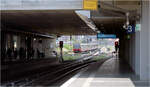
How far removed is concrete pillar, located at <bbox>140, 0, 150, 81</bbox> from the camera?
1199 centimetres

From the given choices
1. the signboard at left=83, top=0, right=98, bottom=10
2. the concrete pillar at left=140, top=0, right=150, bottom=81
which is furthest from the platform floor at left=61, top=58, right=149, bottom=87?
the signboard at left=83, top=0, right=98, bottom=10

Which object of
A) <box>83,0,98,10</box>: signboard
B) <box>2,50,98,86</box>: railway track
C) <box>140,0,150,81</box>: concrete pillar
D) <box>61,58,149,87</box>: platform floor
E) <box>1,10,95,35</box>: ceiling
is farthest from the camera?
<box>1,10,95,35</box>: ceiling

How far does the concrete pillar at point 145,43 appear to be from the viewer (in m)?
12.0

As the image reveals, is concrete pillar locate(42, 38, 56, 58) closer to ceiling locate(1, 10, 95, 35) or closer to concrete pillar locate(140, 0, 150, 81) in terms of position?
ceiling locate(1, 10, 95, 35)

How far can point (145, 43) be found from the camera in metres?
12.2

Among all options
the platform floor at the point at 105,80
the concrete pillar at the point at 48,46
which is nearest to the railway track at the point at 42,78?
the platform floor at the point at 105,80

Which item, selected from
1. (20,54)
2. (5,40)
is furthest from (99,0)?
(20,54)

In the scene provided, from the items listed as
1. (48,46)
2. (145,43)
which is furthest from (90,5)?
(48,46)

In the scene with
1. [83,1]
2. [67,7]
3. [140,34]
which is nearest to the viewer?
[140,34]

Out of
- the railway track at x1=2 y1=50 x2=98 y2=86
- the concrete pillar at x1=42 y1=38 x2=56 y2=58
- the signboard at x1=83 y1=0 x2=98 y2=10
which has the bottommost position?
the railway track at x1=2 y1=50 x2=98 y2=86

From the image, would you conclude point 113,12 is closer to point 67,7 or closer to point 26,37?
point 67,7

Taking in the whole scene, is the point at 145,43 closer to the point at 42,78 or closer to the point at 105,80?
the point at 105,80

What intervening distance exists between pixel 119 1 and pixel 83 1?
90.2 inches

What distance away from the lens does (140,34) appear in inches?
479
